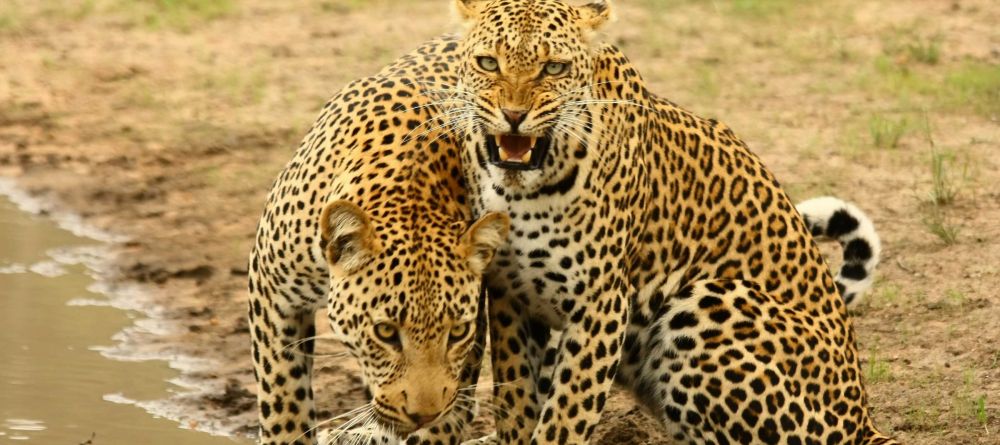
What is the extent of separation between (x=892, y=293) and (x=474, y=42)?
167 inches

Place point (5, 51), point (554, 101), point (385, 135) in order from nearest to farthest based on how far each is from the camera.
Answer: point (554, 101)
point (385, 135)
point (5, 51)

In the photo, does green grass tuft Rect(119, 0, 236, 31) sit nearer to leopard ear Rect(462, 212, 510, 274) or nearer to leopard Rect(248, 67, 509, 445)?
leopard Rect(248, 67, 509, 445)

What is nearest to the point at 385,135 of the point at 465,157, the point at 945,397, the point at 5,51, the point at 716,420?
the point at 465,157

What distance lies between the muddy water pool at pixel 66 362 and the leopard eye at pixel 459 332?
2.58m

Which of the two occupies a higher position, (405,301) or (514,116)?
(514,116)

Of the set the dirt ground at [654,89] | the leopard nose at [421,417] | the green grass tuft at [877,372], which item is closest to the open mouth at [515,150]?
the leopard nose at [421,417]

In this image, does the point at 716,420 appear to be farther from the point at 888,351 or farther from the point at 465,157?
the point at 888,351

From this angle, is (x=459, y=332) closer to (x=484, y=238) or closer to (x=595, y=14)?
(x=484, y=238)

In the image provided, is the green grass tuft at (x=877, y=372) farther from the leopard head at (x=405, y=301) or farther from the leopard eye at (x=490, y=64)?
the leopard eye at (x=490, y=64)

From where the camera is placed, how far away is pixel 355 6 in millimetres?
17875

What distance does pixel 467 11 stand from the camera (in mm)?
7414

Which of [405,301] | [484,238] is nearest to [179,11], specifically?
[484,238]

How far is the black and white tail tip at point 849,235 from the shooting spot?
316 inches

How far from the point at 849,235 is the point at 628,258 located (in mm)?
1142
